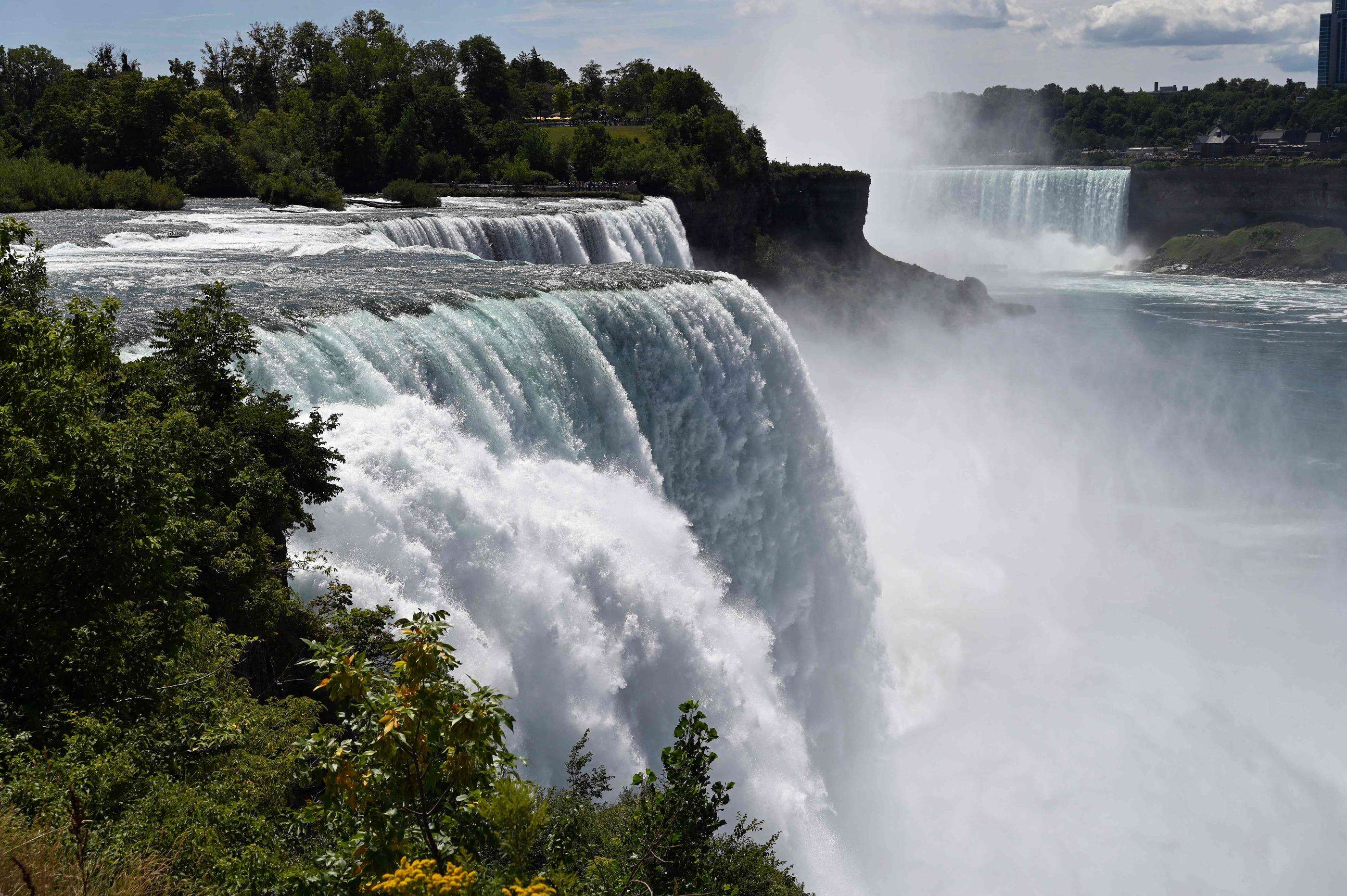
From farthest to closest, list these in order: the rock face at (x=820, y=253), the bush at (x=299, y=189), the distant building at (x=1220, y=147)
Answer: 1. the distant building at (x=1220, y=147)
2. the rock face at (x=820, y=253)
3. the bush at (x=299, y=189)

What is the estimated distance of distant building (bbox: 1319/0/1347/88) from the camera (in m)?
183

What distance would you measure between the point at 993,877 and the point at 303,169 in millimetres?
30023

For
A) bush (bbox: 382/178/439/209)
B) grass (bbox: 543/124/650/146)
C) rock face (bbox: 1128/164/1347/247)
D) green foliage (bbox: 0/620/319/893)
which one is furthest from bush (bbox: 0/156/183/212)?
rock face (bbox: 1128/164/1347/247)

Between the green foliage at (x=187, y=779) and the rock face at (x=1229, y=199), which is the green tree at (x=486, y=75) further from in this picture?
the green foliage at (x=187, y=779)

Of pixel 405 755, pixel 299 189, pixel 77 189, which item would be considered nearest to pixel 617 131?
pixel 299 189

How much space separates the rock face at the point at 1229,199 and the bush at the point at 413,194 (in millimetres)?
51070

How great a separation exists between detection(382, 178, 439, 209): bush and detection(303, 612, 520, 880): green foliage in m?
31.8

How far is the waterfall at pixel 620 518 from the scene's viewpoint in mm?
11461

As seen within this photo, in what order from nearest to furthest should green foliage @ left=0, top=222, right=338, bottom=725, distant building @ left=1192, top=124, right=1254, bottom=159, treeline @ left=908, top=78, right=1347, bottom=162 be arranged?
green foliage @ left=0, top=222, right=338, bottom=725 → distant building @ left=1192, top=124, right=1254, bottom=159 → treeline @ left=908, top=78, right=1347, bottom=162

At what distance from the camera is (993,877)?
1511cm

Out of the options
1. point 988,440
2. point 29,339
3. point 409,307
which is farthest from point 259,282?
point 988,440

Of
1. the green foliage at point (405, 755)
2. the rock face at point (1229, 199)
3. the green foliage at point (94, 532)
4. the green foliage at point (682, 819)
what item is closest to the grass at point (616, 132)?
the rock face at point (1229, 199)

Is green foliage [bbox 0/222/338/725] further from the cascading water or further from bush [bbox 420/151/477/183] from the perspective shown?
bush [bbox 420/151/477/183]

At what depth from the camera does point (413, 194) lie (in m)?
35.8
